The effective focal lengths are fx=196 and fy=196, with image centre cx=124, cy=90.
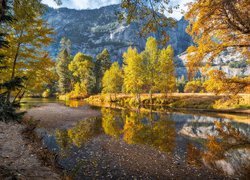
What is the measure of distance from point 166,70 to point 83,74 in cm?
3854

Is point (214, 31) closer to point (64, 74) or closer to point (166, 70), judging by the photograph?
point (166, 70)

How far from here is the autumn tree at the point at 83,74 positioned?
74.8 metres

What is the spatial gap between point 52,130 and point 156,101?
36873mm

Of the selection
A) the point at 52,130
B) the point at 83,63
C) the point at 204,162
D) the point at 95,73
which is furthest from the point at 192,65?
the point at 95,73

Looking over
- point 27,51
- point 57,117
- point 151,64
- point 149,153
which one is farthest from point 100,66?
point 149,153

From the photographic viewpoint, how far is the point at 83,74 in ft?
255

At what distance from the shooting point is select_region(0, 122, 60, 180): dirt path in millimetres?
7387

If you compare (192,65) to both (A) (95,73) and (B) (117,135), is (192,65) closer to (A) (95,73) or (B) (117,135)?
(B) (117,135)

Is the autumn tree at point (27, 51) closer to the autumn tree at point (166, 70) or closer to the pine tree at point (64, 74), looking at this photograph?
the autumn tree at point (166, 70)

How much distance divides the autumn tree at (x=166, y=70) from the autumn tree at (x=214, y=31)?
34.9 meters

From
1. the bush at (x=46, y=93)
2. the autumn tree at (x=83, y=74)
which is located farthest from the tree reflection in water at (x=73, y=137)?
the bush at (x=46, y=93)

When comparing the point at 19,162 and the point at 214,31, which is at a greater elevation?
the point at 214,31

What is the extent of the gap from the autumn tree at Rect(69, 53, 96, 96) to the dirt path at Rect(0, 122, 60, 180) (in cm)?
6261

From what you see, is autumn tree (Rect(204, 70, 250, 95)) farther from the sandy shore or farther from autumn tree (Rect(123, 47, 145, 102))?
autumn tree (Rect(123, 47, 145, 102))
